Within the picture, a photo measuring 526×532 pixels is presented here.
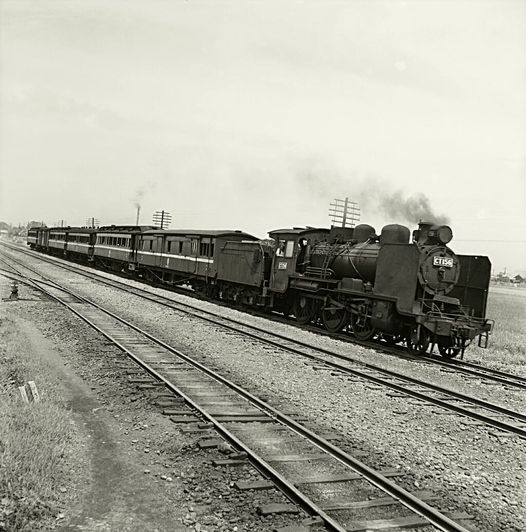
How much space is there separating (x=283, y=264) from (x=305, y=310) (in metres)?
1.67

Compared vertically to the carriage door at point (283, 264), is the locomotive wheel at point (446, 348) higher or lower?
lower

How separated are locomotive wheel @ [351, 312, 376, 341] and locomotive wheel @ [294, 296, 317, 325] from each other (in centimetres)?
227

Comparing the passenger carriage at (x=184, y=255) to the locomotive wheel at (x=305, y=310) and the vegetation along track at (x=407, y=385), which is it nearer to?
the locomotive wheel at (x=305, y=310)

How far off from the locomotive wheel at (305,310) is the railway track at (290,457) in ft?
23.8

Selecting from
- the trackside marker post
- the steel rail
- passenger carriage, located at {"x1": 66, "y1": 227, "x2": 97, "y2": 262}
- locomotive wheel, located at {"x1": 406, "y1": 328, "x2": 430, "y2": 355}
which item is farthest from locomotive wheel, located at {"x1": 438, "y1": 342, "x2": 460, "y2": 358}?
passenger carriage, located at {"x1": 66, "y1": 227, "x2": 97, "y2": 262}

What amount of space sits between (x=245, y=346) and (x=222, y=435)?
569 cm

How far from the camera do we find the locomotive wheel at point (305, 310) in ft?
54.5

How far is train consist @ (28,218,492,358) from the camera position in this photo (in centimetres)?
1265

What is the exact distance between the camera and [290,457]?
18.9ft

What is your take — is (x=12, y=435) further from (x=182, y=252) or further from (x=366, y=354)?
(x=182, y=252)

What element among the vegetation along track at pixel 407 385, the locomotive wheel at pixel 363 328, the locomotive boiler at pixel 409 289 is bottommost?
the vegetation along track at pixel 407 385

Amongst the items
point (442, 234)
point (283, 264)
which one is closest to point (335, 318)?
point (283, 264)

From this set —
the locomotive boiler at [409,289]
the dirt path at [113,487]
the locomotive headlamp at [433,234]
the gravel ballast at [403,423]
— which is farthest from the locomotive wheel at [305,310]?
the dirt path at [113,487]

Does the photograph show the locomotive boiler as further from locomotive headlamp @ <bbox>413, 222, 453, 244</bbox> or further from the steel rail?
the steel rail
